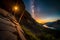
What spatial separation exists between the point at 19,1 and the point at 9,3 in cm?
331

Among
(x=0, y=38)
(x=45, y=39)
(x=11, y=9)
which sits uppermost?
(x=11, y=9)

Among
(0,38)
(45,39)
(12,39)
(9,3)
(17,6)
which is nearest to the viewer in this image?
(0,38)

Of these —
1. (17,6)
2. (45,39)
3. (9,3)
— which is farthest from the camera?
(17,6)

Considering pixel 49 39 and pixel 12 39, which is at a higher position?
pixel 49 39

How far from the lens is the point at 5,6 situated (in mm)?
21453

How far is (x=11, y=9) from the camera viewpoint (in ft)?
71.8

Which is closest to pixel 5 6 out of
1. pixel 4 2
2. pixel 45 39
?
pixel 4 2

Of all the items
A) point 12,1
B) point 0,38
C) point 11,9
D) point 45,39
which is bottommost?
point 0,38

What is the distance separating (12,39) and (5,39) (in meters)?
0.67

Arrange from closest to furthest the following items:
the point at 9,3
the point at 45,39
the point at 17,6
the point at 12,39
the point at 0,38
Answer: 1. the point at 0,38
2. the point at 12,39
3. the point at 45,39
4. the point at 9,3
5. the point at 17,6

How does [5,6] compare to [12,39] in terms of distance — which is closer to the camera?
[12,39]

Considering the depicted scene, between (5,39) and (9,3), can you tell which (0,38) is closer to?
(5,39)

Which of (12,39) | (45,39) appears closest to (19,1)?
(45,39)

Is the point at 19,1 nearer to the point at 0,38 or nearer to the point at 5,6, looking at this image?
the point at 5,6
